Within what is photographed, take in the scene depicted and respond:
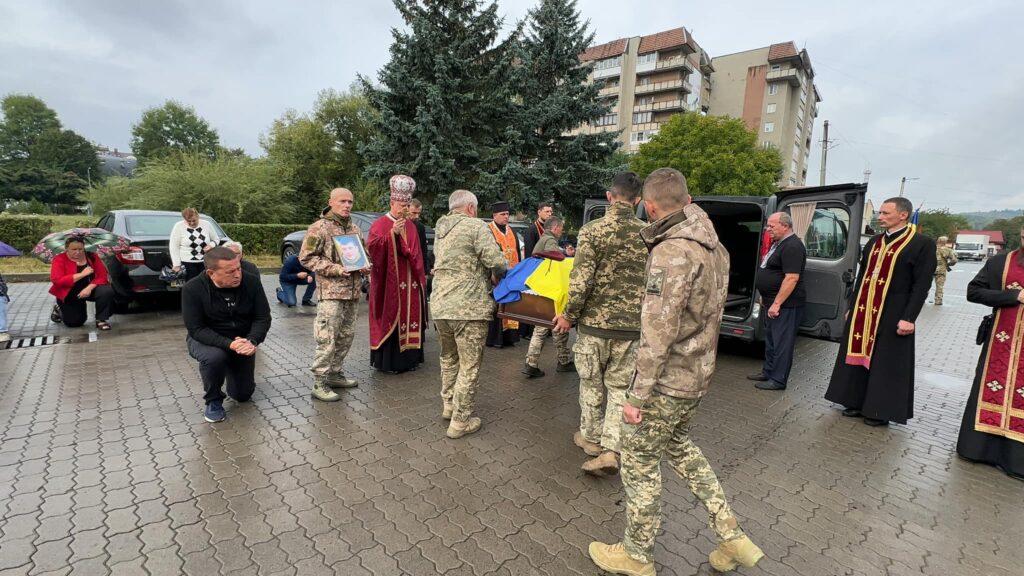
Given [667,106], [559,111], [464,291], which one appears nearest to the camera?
[464,291]

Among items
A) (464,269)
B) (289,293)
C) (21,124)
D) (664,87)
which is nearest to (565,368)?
(464,269)

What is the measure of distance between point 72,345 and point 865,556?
28.3 ft

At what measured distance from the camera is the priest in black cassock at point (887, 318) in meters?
4.19

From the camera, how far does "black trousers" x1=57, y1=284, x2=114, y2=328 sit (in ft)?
23.2

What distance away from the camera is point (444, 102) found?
53.1 ft

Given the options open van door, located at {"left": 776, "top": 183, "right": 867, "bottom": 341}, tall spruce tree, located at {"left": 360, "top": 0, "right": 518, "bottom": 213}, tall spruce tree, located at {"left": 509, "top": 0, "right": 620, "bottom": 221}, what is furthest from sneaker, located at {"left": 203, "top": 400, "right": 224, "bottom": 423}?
tall spruce tree, located at {"left": 509, "top": 0, "right": 620, "bottom": 221}

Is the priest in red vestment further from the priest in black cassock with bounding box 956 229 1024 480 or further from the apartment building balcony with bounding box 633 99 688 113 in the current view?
the apartment building balcony with bounding box 633 99 688 113

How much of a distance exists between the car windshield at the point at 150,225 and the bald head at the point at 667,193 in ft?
26.7

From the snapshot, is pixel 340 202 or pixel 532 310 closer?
pixel 532 310

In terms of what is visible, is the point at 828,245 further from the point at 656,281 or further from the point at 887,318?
the point at 656,281

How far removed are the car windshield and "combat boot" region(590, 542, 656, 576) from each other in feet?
26.8

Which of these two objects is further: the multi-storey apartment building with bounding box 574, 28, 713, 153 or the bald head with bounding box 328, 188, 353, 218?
the multi-storey apartment building with bounding box 574, 28, 713, 153

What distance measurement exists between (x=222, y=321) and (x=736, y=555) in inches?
165

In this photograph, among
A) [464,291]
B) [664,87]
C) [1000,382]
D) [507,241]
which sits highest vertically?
[664,87]
